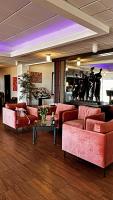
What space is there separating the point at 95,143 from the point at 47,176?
959 millimetres

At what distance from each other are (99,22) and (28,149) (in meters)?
3.03

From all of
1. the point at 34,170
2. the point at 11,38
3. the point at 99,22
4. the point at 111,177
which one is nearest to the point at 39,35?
the point at 11,38

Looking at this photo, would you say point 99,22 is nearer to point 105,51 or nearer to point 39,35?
point 39,35

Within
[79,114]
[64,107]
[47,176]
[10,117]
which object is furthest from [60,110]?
[47,176]

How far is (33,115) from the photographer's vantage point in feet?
18.3

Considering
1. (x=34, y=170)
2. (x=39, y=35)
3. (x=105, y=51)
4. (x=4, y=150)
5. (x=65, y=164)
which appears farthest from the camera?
(x=105, y=51)

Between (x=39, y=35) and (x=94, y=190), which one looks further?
(x=39, y=35)

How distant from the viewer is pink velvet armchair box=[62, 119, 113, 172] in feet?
9.11

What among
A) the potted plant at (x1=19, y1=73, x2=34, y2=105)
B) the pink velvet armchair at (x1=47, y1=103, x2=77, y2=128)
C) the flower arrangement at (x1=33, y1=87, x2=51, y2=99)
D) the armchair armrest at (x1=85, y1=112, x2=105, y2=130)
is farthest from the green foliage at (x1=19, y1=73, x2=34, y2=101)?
the armchair armrest at (x1=85, y1=112, x2=105, y2=130)

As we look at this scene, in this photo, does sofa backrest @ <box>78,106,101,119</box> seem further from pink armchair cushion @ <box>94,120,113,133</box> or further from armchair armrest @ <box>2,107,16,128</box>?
armchair armrest @ <box>2,107,16,128</box>

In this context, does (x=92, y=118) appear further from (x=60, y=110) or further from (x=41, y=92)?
(x=41, y=92)

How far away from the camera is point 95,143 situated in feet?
9.34

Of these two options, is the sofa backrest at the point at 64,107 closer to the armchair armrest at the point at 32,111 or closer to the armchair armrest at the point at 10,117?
the armchair armrest at the point at 32,111

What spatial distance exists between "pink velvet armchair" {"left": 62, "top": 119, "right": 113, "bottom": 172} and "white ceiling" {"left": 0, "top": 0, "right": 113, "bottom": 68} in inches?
71.8
